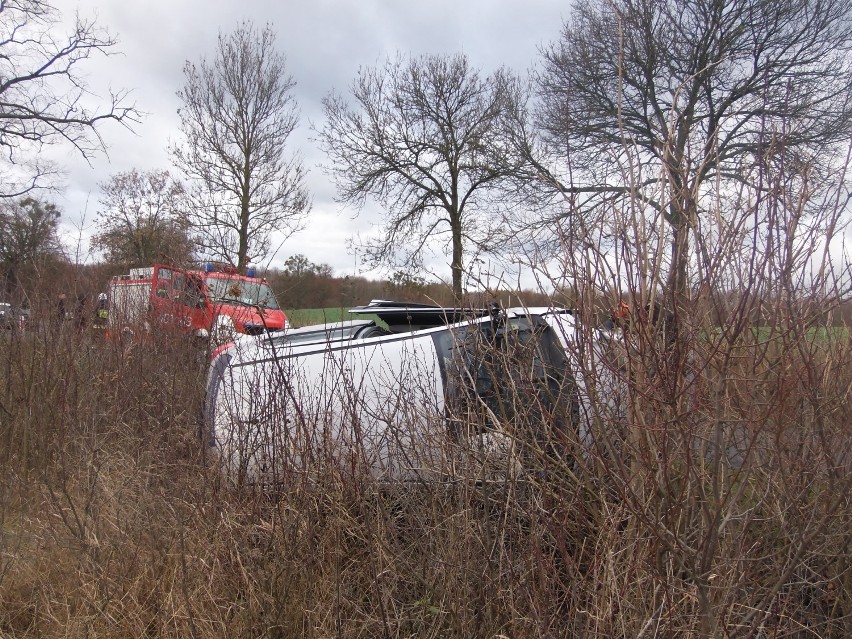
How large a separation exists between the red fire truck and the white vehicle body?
1219mm

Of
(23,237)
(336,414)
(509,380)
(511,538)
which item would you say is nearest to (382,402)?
(336,414)

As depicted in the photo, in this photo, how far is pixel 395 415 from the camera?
3.11 metres

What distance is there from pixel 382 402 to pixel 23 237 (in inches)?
420

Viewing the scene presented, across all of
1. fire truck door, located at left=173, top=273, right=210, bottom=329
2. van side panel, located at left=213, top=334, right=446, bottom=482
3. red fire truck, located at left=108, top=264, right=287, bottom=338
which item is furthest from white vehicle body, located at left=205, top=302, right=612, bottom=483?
fire truck door, located at left=173, top=273, right=210, bottom=329

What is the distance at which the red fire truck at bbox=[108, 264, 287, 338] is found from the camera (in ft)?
16.4

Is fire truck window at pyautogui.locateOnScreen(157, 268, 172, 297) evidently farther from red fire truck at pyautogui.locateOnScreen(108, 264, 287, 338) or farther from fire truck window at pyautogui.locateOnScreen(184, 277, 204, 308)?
fire truck window at pyautogui.locateOnScreen(184, 277, 204, 308)

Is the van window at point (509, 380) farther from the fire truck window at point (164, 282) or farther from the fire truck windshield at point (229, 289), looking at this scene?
the fire truck window at point (164, 282)

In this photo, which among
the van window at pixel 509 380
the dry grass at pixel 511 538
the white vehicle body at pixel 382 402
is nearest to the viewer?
the dry grass at pixel 511 538

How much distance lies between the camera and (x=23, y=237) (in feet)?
36.5

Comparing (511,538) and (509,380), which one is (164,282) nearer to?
(509,380)

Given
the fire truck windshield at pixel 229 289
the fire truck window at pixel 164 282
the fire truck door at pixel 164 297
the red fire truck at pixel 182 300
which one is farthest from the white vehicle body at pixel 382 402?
the fire truck window at pixel 164 282

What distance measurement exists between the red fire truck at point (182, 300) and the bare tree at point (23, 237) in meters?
0.82

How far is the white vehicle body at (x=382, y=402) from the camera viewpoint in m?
2.75

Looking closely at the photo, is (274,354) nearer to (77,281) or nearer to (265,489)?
(265,489)
